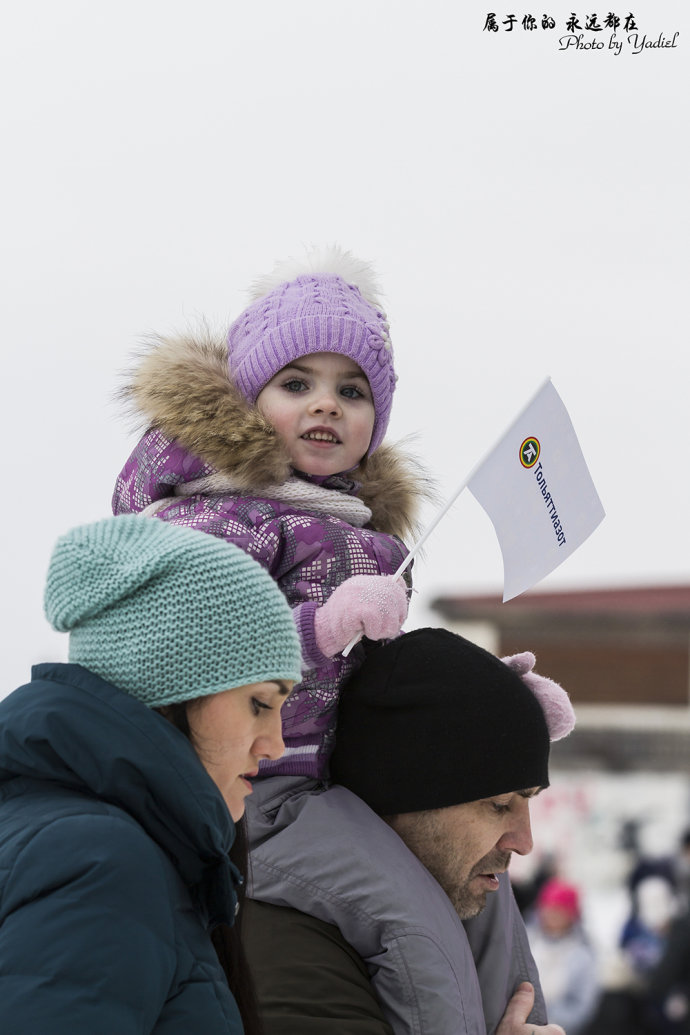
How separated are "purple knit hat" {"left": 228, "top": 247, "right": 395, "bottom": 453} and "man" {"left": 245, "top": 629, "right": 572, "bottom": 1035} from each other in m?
0.66

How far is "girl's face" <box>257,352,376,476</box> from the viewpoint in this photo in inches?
110

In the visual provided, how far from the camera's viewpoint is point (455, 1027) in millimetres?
2242

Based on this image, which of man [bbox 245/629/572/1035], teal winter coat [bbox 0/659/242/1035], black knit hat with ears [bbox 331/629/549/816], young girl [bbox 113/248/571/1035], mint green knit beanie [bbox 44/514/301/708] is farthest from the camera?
black knit hat with ears [bbox 331/629/549/816]

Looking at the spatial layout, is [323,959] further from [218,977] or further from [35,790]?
[35,790]

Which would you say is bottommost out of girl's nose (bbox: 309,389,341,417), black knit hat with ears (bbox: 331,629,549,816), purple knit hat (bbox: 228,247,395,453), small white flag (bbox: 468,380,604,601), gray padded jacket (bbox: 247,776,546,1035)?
gray padded jacket (bbox: 247,776,546,1035)

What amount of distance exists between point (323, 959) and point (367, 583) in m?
0.64

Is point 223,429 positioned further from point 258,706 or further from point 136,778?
point 136,778

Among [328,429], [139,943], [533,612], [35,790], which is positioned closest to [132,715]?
[35,790]

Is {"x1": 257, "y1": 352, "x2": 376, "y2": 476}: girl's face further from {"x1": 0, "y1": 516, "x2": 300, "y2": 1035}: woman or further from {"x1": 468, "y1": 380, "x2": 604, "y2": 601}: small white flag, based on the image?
{"x1": 0, "y1": 516, "x2": 300, "y2": 1035}: woman

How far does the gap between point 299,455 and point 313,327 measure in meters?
0.27

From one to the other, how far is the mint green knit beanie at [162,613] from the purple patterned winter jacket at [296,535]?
66 cm

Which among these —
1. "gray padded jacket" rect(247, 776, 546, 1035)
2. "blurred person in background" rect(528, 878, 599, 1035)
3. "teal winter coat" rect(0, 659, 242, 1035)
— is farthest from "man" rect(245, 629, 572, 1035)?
"blurred person in background" rect(528, 878, 599, 1035)

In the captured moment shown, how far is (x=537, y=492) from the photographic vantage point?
9.00 ft

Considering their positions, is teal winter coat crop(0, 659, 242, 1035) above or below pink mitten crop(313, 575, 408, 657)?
below
